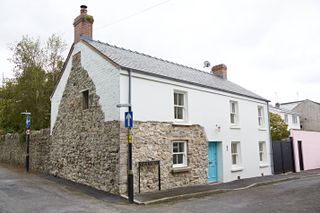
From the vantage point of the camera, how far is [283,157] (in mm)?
21422

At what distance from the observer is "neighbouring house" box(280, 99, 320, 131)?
4478cm

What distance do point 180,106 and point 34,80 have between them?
43.9 ft

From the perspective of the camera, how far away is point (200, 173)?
14.6 meters

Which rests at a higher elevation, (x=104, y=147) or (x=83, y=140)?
(x=83, y=140)

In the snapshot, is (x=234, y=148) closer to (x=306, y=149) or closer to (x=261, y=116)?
(x=261, y=116)

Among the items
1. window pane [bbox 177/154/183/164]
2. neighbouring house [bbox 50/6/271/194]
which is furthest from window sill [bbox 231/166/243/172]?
window pane [bbox 177/154/183/164]

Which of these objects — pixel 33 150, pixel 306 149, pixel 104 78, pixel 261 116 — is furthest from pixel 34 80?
pixel 306 149

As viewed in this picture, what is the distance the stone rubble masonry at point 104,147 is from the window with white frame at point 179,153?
202 millimetres

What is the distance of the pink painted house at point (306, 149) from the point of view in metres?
22.5

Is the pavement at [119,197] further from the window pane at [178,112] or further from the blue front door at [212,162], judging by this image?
the window pane at [178,112]

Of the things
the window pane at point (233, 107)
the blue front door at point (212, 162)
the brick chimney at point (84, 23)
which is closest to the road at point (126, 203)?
the blue front door at point (212, 162)

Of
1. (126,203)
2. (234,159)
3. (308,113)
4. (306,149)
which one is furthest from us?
(308,113)

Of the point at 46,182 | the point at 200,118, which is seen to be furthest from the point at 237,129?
the point at 46,182

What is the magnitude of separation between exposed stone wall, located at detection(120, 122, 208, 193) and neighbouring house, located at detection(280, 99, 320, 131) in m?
36.6
